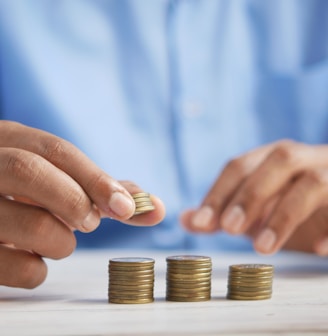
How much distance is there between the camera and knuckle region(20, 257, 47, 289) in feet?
4.25

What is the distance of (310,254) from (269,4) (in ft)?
3.07

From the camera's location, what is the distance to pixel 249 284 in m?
1.24

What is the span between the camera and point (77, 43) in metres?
2.47

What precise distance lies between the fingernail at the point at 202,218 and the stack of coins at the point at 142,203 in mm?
483

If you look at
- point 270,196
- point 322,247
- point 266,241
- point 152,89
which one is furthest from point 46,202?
point 152,89

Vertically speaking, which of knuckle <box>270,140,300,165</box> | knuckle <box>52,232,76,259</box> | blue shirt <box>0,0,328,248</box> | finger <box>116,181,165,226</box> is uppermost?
blue shirt <box>0,0,328,248</box>

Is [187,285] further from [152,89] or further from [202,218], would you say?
[152,89]

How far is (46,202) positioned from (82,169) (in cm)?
8

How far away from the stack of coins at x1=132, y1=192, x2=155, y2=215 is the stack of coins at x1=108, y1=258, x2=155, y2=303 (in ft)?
0.30

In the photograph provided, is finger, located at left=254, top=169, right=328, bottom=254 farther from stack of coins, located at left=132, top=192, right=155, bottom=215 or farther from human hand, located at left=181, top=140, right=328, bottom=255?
stack of coins, located at left=132, top=192, right=155, bottom=215

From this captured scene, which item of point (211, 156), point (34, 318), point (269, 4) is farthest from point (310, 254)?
point (34, 318)

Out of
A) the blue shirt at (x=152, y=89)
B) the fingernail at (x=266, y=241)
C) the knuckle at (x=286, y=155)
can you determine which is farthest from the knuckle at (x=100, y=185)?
the blue shirt at (x=152, y=89)

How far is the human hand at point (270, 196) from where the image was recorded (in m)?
1.71

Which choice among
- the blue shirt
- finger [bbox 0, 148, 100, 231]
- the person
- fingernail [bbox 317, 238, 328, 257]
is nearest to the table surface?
finger [bbox 0, 148, 100, 231]
